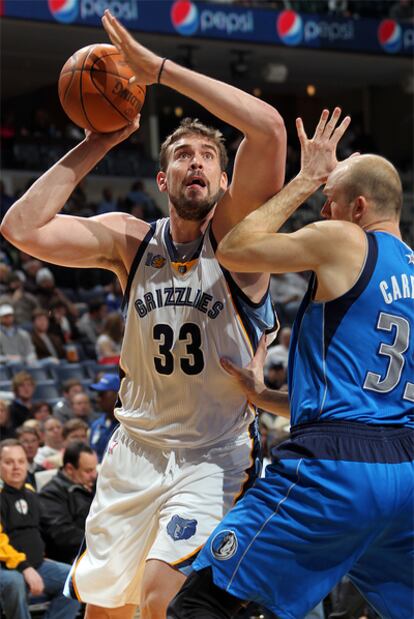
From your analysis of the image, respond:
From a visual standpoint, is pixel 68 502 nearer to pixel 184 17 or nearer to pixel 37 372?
pixel 37 372

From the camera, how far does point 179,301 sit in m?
4.30

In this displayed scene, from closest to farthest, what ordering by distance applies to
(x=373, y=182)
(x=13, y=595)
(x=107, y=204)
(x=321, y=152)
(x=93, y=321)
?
(x=373, y=182)
(x=321, y=152)
(x=13, y=595)
(x=93, y=321)
(x=107, y=204)

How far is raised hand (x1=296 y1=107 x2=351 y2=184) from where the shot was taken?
151 inches

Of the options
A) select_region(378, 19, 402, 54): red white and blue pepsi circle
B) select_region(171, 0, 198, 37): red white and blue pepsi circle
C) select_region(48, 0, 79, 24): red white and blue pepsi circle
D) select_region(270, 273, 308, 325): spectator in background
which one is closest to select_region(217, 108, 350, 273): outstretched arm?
select_region(270, 273, 308, 325): spectator in background

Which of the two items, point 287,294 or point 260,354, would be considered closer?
point 260,354

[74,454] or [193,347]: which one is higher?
[193,347]

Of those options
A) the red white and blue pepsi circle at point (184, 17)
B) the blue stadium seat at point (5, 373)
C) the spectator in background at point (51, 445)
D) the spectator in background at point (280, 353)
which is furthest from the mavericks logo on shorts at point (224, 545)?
the red white and blue pepsi circle at point (184, 17)

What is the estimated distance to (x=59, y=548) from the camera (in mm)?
7336

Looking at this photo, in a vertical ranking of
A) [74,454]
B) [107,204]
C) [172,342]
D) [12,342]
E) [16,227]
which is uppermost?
[16,227]

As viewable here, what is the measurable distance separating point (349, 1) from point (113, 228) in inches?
693

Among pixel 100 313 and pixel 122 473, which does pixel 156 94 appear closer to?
pixel 100 313

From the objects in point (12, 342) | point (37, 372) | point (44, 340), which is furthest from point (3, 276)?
point (37, 372)

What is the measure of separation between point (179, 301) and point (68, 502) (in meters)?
3.58

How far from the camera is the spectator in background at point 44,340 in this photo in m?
12.6
